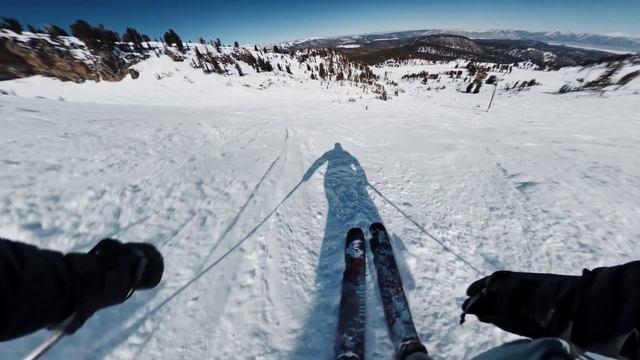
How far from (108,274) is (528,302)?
7.57 feet

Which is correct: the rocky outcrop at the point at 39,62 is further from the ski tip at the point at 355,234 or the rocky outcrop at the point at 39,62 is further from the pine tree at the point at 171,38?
the ski tip at the point at 355,234

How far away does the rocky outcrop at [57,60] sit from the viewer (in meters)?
10.5

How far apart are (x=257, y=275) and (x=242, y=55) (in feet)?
77.5

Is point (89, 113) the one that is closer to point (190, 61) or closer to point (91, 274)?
point (91, 274)

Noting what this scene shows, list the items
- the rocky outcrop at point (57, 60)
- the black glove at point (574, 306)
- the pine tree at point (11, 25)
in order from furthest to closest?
the pine tree at point (11, 25)
the rocky outcrop at point (57, 60)
the black glove at point (574, 306)

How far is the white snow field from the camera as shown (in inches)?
103

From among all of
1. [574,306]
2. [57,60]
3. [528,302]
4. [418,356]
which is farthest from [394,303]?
[57,60]

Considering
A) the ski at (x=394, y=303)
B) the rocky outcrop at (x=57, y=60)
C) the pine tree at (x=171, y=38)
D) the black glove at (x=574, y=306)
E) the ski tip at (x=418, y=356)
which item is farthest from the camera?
the pine tree at (x=171, y=38)

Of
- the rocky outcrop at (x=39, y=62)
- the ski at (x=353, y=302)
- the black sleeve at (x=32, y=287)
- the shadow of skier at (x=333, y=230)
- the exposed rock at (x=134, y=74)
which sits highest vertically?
the rocky outcrop at (x=39, y=62)

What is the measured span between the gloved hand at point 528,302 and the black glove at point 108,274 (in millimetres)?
2037

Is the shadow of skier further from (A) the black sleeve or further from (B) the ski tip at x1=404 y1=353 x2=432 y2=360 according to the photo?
(A) the black sleeve

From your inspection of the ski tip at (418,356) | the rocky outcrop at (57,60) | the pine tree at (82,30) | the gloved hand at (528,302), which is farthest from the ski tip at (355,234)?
the pine tree at (82,30)

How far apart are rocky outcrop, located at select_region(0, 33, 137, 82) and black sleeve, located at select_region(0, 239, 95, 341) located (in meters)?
13.7

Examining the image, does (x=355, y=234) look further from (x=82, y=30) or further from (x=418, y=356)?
(x=82, y=30)
